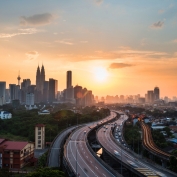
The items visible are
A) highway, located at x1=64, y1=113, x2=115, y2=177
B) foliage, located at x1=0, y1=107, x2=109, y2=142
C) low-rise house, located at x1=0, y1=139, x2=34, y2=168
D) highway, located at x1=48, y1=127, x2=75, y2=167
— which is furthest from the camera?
foliage, located at x1=0, y1=107, x2=109, y2=142

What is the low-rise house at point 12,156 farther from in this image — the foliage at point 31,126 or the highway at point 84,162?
the foliage at point 31,126

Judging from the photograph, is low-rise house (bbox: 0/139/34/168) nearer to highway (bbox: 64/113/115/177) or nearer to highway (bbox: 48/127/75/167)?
highway (bbox: 48/127/75/167)

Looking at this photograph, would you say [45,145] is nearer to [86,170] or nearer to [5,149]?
[5,149]

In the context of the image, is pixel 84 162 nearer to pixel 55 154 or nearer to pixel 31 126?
pixel 55 154

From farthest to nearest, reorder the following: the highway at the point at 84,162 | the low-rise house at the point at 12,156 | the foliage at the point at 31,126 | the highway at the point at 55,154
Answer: the foliage at the point at 31,126, the low-rise house at the point at 12,156, the highway at the point at 55,154, the highway at the point at 84,162

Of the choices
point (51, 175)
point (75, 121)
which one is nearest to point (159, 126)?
point (75, 121)

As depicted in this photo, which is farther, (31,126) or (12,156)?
(31,126)

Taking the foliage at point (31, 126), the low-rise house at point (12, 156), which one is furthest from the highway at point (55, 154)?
the foliage at point (31, 126)

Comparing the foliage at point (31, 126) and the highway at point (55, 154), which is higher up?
the foliage at point (31, 126)

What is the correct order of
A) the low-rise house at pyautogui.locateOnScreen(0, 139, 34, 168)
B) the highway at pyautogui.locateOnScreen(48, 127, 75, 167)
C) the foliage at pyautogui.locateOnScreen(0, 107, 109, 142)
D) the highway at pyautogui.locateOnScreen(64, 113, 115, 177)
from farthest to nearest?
the foliage at pyautogui.locateOnScreen(0, 107, 109, 142) → the low-rise house at pyautogui.locateOnScreen(0, 139, 34, 168) → the highway at pyautogui.locateOnScreen(48, 127, 75, 167) → the highway at pyautogui.locateOnScreen(64, 113, 115, 177)

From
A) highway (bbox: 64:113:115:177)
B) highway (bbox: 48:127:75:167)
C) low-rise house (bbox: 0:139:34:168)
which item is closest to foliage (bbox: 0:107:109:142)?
highway (bbox: 48:127:75:167)

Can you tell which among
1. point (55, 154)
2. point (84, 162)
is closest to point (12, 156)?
point (55, 154)

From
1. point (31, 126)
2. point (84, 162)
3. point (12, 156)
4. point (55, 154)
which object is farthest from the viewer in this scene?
point (31, 126)
